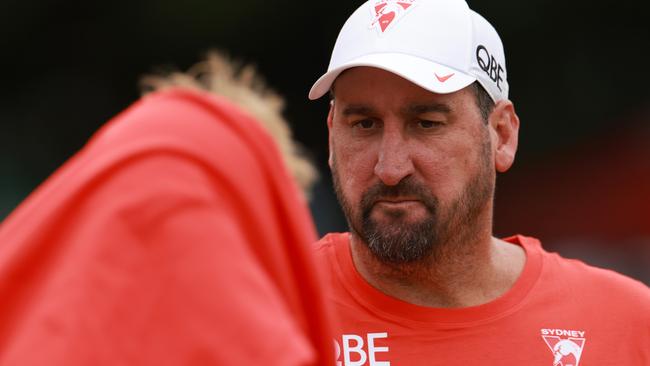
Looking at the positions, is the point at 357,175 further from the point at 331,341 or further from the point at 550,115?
the point at 550,115

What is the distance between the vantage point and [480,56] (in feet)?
9.00

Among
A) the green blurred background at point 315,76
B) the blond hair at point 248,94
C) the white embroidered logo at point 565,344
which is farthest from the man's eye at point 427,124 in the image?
the green blurred background at point 315,76

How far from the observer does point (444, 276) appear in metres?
2.66

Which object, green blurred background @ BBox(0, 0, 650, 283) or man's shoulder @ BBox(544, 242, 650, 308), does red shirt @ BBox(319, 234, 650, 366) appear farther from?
green blurred background @ BBox(0, 0, 650, 283)

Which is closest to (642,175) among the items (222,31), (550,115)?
(550,115)

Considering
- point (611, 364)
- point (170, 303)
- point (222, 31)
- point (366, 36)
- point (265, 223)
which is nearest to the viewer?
point (170, 303)

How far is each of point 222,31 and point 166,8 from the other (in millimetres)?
493

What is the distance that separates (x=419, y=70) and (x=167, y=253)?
1518 millimetres

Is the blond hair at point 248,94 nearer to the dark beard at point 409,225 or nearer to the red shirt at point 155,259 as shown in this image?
the red shirt at point 155,259

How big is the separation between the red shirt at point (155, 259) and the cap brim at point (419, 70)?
4.19ft

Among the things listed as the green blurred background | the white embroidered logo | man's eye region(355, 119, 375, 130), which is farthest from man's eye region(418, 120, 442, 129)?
the green blurred background

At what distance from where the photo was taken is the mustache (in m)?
2.52

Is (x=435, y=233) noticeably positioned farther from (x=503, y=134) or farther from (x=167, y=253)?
(x=167, y=253)

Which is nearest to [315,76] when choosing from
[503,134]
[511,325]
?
[503,134]
